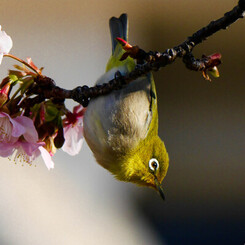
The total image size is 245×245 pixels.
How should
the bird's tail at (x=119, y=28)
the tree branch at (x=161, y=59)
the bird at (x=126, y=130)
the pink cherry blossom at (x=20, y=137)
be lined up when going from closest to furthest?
1. the tree branch at (x=161, y=59)
2. the pink cherry blossom at (x=20, y=137)
3. the bird at (x=126, y=130)
4. the bird's tail at (x=119, y=28)

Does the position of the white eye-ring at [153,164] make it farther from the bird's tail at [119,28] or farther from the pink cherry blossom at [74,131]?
the bird's tail at [119,28]

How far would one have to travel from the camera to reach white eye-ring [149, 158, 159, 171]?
1.28 m

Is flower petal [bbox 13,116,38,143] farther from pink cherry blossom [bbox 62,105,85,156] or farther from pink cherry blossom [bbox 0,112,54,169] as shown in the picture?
pink cherry blossom [bbox 62,105,85,156]

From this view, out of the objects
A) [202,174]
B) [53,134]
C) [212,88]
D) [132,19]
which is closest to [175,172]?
[202,174]

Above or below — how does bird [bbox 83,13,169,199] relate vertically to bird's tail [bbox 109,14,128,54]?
A: below

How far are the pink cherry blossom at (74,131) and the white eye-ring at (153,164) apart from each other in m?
0.24

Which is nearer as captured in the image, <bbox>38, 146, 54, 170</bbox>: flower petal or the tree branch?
the tree branch

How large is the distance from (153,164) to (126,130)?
0.19 meters

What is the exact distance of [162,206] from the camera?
298cm

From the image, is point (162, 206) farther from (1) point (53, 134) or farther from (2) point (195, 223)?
(1) point (53, 134)

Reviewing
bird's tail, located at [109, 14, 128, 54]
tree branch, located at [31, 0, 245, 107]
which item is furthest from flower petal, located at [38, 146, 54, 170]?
bird's tail, located at [109, 14, 128, 54]

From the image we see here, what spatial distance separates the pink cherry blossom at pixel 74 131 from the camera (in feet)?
3.68

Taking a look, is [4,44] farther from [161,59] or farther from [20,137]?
[161,59]

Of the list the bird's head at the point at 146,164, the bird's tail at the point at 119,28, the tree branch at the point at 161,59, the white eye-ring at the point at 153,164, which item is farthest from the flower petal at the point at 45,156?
the bird's tail at the point at 119,28
